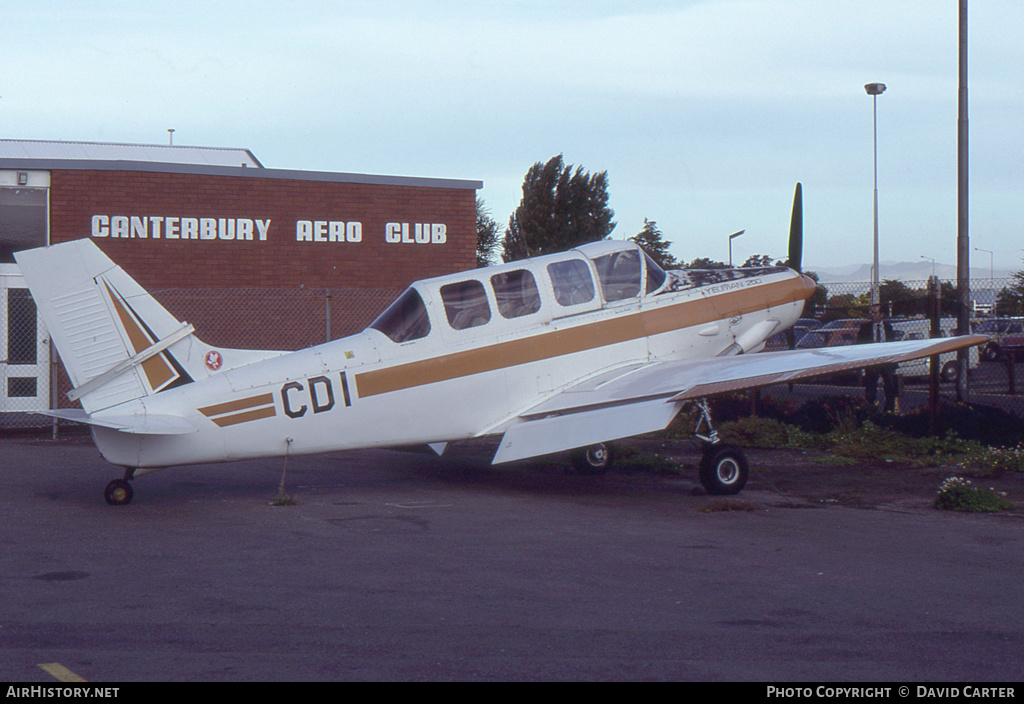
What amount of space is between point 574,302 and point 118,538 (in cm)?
520

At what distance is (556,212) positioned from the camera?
44188 millimetres

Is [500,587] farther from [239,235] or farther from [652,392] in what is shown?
[239,235]

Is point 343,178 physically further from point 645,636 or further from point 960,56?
point 645,636

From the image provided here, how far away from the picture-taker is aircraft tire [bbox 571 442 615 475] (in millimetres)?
11938

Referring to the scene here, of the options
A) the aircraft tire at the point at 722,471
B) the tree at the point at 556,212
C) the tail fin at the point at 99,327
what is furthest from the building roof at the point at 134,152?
the aircraft tire at the point at 722,471

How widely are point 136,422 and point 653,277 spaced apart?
5771 millimetres

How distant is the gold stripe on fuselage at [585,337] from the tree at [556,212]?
3187 cm

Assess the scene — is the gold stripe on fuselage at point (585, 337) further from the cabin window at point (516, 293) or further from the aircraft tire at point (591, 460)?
the aircraft tire at point (591, 460)

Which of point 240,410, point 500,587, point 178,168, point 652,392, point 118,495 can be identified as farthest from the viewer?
point 178,168

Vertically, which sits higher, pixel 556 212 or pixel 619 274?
pixel 556 212

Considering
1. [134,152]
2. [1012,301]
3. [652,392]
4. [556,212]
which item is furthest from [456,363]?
[1012,301]

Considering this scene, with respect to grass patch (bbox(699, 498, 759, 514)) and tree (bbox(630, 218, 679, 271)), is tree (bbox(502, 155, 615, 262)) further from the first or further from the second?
grass patch (bbox(699, 498, 759, 514))

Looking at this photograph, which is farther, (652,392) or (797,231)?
(797,231)

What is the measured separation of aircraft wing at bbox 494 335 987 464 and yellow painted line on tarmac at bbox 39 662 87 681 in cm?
553
